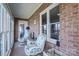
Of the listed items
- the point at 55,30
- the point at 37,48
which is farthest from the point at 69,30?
the point at 37,48

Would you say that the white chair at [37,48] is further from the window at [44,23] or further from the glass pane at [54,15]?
the glass pane at [54,15]

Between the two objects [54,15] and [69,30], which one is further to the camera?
[54,15]

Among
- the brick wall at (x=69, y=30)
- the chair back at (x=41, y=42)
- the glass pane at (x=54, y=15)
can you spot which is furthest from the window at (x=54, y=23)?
the brick wall at (x=69, y=30)

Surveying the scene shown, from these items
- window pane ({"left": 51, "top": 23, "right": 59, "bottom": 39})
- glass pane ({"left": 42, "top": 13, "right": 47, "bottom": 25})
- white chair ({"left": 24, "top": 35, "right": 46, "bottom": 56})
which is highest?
glass pane ({"left": 42, "top": 13, "right": 47, "bottom": 25})

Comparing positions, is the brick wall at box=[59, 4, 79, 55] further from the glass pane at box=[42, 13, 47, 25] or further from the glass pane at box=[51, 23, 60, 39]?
the glass pane at box=[42, 13, 47, 25]

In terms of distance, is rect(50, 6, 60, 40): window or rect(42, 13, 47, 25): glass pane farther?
rect(42, 13, 47, 25): glass pane

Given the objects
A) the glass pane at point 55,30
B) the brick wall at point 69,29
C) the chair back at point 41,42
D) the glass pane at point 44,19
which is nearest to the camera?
the brick wall at point 69,29

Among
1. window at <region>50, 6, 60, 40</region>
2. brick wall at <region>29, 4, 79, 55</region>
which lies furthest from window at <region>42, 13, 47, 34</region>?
brick wall at <region>29, 4, 79, 55</region>

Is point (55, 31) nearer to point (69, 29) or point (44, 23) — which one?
point (69, 29)

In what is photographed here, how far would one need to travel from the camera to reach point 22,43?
14.1 ft

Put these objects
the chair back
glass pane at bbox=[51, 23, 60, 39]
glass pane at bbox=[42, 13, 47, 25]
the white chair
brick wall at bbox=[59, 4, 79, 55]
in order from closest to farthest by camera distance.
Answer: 1. brick wall at bbox=[59, 4, 79, 55]
2. glass pane at bbox=[51, 23, 60, 39]
3. the white chair
4. the chair back
5. glass pane at bbox=[42, 13, 47, 25]

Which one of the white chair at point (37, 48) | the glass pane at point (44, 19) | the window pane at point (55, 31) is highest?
the glass pane at point (44, 19)

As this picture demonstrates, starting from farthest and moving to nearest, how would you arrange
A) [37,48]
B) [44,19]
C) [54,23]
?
[44,19] → [37,48] → [54,23]

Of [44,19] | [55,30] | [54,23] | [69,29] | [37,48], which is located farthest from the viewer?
[44,19]
